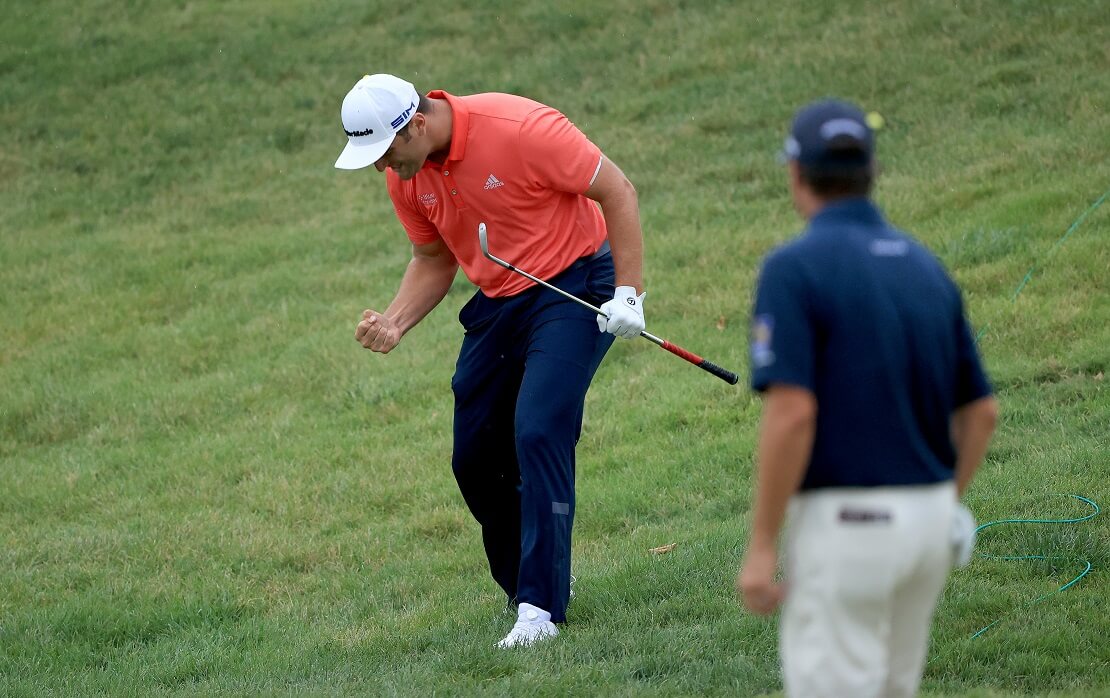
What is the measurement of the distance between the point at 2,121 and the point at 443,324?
9294 mm

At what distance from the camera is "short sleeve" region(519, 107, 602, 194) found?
5734mm

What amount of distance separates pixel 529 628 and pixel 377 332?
152cm

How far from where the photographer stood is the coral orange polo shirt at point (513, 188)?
5785 mm

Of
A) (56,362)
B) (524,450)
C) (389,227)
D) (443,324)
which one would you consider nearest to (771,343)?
(524,450)

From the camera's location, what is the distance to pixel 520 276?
19.5 ft

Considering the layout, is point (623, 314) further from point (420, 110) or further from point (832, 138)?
point (832, 138)

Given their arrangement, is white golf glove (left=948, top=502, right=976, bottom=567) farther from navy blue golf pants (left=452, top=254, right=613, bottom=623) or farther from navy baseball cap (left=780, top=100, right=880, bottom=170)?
navy blue golf pants (left=452, top=254, right=613, bottom=623)

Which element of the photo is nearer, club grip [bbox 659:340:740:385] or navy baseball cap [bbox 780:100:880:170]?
navy baseball cap [bbox 780:100:880:170]

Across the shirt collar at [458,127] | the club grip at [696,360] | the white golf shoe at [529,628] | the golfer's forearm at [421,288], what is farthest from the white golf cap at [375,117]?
the white golf shoe at [529,628]

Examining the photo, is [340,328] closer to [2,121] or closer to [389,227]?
[389,227]

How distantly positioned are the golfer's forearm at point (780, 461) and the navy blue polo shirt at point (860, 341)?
9 cm

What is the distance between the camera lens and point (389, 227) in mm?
14055

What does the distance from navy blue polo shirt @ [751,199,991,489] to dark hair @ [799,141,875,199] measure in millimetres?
35

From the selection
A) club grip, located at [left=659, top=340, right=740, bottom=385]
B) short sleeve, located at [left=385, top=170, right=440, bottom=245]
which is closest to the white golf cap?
short sleeve, located at [left=385, top=170, right=440, bottom=245]
